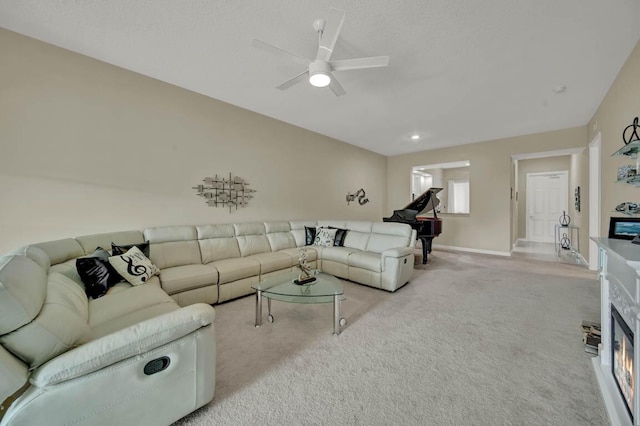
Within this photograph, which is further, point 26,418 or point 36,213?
point 36,213

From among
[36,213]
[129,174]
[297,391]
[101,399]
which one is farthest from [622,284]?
[36,213]

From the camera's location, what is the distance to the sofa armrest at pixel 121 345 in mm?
984

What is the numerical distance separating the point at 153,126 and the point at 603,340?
498 cm

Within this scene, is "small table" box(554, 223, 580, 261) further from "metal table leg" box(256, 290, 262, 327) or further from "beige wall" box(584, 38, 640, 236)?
"metal table leg" box(256, 290, 262, 327)

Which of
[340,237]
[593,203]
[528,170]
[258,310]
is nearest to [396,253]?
[340,237]

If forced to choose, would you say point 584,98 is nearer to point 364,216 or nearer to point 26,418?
point 364,216

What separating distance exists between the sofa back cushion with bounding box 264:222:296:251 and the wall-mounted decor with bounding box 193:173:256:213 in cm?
61

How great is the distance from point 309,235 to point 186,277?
228 centimetres

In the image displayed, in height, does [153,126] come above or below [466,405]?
above

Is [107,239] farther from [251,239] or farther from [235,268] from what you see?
[251,239]

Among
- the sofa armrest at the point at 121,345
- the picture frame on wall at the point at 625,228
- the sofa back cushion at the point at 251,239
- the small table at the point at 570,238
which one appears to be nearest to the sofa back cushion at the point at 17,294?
the sofa armrest at the point at 121,345

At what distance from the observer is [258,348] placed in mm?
2068

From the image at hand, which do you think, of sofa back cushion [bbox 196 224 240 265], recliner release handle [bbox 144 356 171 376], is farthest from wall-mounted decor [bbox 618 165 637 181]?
sofa back cushion [bbox 196 224 240 265]

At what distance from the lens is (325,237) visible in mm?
4391
